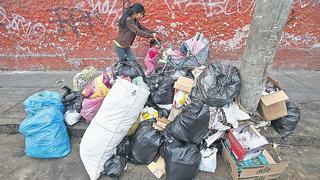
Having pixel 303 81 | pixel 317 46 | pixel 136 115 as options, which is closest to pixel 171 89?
pixel 136 115

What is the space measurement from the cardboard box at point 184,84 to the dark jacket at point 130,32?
122 cm

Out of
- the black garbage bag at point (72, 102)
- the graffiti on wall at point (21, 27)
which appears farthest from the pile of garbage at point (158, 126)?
the graffiti on wall at point (21, 27)

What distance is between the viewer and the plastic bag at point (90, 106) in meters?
2.95

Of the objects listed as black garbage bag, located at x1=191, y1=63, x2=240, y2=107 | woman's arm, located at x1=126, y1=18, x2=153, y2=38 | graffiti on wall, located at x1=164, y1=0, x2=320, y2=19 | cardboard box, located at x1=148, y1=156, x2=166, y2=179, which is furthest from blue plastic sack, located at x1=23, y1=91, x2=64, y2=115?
graffiti on wall, located at x1=164, y1=0, x2=320, y2=19

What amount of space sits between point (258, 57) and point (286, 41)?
8.45 ft

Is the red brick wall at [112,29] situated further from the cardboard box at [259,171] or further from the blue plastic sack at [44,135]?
the cardboard box at [259,171]

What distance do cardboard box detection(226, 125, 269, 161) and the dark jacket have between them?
2.03 m

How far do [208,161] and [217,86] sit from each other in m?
0.83

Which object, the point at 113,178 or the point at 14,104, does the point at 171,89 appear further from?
the point at 14,104

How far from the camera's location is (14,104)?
387 centimetres

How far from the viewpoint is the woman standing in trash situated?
146 inches

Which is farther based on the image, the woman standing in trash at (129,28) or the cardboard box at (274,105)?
the woman standing in trash at (129,28)

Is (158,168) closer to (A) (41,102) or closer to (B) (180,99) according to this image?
(B) (180,99)

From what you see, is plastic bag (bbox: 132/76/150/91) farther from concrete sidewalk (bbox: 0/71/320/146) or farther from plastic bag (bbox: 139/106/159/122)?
concrete sidewalk (bbox: 0/71/320/146)
